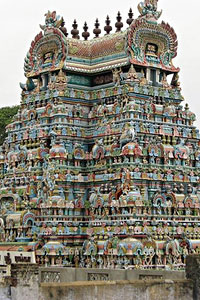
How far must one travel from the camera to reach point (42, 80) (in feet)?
156

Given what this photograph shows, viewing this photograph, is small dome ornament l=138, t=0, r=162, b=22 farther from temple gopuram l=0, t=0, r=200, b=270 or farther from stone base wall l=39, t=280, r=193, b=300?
stone base wall l=39, t=280, r=193, b=300

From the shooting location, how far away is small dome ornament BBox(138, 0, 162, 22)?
44875 millimetres

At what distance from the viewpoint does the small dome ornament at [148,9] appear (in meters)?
44.9

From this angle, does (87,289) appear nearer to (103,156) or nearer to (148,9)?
(103,156)

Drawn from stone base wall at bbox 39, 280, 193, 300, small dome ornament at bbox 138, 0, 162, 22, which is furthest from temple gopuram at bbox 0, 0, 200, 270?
stone base wall at bbox 39, 280, 193, 300

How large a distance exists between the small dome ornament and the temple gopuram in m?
0.06

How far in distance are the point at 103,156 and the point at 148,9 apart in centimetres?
898

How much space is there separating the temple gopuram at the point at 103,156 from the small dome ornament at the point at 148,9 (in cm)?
6

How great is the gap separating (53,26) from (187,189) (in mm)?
12440

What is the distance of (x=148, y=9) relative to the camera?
45000mm

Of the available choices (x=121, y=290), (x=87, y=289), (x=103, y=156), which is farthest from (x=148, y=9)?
(x=87, y=289)

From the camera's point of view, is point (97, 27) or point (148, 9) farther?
point (97, 27)

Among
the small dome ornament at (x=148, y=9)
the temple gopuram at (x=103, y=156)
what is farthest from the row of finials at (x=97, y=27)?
the small dome ornament at (x=148, y=9)

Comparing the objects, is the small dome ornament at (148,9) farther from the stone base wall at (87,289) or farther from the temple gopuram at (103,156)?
the stone base wall at (87,289)
